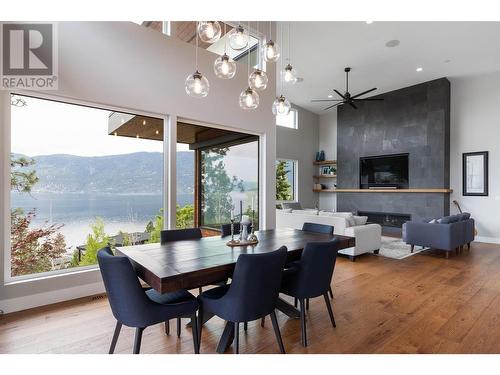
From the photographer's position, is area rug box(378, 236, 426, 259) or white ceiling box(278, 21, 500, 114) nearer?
white ceiling box(278, 21, 500, 114)

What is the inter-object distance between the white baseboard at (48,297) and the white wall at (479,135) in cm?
817

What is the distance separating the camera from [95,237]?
11.3ft

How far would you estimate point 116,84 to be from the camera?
3326mm

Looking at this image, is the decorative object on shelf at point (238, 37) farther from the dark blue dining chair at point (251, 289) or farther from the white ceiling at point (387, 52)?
the white ceiling at point (387, 52)

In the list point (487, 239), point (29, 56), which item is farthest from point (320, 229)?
point (487, 239)

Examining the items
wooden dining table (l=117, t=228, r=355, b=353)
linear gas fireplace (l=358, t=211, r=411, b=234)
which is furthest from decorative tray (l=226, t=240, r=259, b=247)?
linear gas fireplace (l=358, t=211, r=411, b=234)

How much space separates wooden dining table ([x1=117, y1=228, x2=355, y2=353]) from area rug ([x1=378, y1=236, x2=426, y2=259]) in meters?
3.09

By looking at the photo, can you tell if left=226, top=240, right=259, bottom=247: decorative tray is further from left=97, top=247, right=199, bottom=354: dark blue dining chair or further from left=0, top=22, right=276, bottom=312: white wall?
left=0, top=22, right=276, bottom=312: white wall

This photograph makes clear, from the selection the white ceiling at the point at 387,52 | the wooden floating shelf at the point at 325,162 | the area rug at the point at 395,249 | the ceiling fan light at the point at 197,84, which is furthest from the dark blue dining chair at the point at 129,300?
the wooden floating shelf at the point at 325,162

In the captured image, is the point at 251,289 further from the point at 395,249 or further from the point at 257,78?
the point at 395,249

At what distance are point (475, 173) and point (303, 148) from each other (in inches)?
186

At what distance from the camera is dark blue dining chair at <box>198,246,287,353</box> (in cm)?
181

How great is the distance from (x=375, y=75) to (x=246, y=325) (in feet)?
22.2
